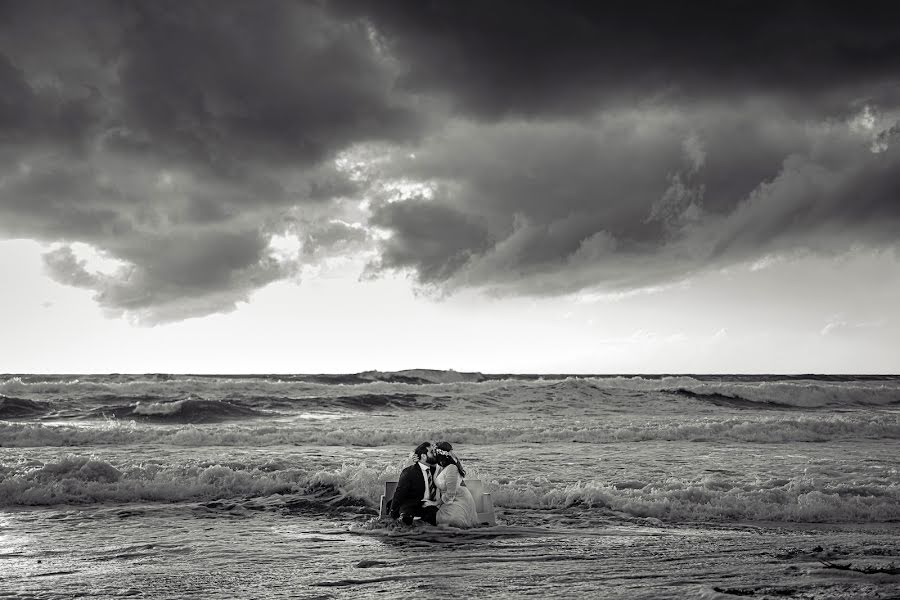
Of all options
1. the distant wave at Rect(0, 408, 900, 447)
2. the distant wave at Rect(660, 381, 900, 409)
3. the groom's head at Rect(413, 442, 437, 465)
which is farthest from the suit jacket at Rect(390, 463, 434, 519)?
the distant wave at Rect(660, 381, 900, 409)

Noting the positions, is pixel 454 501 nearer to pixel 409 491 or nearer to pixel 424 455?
pixel 409 491

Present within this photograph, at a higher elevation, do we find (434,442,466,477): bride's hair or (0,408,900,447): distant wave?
(434,442,466,477): bride's hair

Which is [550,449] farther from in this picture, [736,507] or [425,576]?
[425,576]

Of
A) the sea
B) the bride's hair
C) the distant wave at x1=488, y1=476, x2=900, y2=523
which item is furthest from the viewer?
the distant wave at x1=488, y1=476, x2=900, y2=523

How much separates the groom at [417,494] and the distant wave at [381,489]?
165cm

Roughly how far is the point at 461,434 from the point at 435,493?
1069 cm

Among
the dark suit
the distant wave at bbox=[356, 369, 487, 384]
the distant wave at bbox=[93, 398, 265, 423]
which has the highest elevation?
the distant wave at bbox=[356, 369, 487, 384]

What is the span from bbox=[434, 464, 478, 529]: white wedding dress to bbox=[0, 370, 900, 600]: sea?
0.20m

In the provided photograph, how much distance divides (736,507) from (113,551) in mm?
9333

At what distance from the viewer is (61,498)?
1136 centimetres

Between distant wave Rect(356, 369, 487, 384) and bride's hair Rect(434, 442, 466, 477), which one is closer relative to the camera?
bride's hair Rect(434, 442, 466, 477)

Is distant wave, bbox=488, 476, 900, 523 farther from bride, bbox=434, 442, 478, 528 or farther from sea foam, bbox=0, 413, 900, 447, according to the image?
sea foam, bbox=0, 413, 900, 447

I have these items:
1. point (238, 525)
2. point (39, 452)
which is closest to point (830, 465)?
point (238, 525)

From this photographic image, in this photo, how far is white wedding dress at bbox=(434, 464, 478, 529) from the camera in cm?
912
